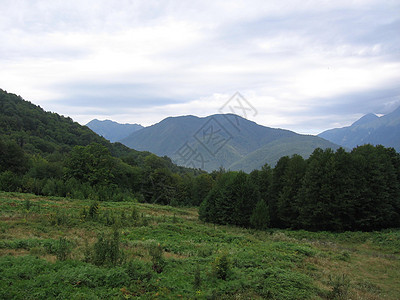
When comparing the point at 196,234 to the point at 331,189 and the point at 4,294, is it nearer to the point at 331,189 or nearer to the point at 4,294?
the point at 4,294

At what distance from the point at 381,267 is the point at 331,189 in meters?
17.2

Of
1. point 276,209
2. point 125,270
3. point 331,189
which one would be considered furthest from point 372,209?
point 125,270

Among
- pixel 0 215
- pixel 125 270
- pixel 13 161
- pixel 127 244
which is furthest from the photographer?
pixel 13 161

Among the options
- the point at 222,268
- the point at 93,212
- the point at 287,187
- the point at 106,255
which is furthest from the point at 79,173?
the point at 222,268

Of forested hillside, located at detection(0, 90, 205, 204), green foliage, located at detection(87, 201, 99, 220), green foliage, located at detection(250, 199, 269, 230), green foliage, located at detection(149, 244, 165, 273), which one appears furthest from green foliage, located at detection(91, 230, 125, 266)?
forested hillside, located at detection(0, 90, 205, 204)

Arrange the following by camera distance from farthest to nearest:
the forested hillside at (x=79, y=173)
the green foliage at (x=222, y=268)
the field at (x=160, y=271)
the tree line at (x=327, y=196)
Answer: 1. the forested hillside at (x=79, y=173)
2. the tree line at (x=327, y=196)
3. the green foliage at (x=222, y=268)
4. the field at (x=160, y=271)

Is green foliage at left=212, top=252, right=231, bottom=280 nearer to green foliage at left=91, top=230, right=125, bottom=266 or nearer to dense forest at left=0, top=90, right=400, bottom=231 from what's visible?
green foliage at left=91, top=230, right=125, bottom=266

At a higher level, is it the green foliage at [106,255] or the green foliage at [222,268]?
the green foliage at [106,255]

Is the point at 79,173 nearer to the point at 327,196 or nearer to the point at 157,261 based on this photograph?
the point at 327,196

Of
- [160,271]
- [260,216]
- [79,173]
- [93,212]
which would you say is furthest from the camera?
[79,173]

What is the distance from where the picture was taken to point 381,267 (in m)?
15.5

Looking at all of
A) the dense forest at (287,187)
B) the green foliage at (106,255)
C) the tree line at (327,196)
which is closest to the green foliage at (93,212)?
the green foliage at (106,255)

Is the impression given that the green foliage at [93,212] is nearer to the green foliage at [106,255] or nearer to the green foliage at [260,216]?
the green foliage at [106,255]

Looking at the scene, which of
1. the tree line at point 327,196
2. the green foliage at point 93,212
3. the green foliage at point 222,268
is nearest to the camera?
the green foliage at point 222,268
